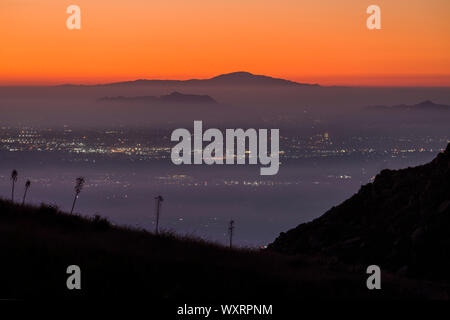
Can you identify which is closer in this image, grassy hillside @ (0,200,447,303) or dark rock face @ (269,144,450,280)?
grassy hillside @ (0,200,447,303)

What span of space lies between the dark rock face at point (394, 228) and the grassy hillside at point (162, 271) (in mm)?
2494

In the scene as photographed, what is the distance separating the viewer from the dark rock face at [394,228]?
1480 centimetres

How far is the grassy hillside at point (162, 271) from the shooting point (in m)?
9.24

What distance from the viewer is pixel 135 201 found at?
134625mm

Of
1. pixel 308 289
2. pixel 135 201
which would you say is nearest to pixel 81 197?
pixel 135 201

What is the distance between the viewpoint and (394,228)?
669 inches

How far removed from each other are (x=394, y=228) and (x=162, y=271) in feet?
29.4

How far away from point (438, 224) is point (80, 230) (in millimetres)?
9016

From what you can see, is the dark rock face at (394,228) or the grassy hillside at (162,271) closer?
the grassy hillside at (162,271)

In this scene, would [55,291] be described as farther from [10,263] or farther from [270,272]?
[270,272]

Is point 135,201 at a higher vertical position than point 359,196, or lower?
lower

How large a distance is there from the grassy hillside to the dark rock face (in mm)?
2494

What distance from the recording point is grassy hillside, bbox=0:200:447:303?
9.24 metres

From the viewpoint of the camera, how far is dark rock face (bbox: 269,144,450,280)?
14.8m
